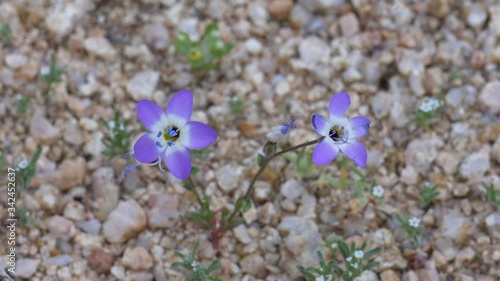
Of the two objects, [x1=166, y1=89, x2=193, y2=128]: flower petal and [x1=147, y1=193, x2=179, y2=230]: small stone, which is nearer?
[x1=166, y1=89, x2=193, y2=128]: flower petal

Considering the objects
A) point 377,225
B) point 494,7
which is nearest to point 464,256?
point 377,225

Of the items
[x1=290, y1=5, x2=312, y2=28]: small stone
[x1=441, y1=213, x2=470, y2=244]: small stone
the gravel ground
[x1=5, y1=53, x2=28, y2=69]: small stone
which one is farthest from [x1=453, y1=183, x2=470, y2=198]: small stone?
[x1=5, y1=53, x2=28, y2=69]: small stone

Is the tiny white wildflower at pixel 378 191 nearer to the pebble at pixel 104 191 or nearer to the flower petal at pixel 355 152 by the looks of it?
the flower petal at pixel 355 152

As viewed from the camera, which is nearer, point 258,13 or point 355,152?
point 355,152

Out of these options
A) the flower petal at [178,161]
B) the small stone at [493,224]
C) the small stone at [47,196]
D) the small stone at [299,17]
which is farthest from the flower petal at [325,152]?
the small stone at [299,17]

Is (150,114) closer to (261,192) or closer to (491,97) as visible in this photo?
(261,192)

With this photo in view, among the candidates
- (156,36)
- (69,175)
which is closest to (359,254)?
(69,175)

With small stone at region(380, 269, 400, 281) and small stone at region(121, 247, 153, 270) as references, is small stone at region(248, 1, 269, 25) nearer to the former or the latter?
small stone at region(121, 247, 153, 270)
